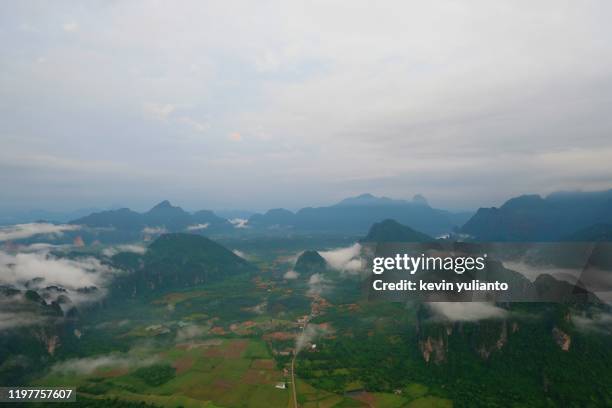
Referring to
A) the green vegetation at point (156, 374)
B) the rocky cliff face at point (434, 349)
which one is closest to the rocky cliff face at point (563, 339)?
the rocky cliff face at point (434, 349)

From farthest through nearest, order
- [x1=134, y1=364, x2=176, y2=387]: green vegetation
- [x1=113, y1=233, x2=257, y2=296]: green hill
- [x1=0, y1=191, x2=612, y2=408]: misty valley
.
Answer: [x1=113, y1=233, x2=257, y2=296]: green hill < [x1=134, y1=364, x2=176, y2=387]: green vegetation < [x1=0, y1=191, x2=612, y2=408]: misty valley

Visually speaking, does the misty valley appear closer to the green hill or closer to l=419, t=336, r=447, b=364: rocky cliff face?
l=419, t=336, r=447, b=364: rocky cliff face

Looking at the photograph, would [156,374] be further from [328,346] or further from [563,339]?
[563,339]

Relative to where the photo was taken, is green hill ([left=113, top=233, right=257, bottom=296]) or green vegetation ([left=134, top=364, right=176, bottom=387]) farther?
green hill ([left=113, top=233, right=257, bottom=296])

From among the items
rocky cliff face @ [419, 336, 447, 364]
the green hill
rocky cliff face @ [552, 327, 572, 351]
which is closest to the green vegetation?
rocky cliff face @ [419, 336, 447, 364]

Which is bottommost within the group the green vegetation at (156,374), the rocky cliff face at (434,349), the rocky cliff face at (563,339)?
the green vegetation at (156,374)

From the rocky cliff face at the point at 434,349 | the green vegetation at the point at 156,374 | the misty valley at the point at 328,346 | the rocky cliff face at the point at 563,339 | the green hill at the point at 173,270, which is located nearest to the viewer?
the misty valley at the point at 328,346

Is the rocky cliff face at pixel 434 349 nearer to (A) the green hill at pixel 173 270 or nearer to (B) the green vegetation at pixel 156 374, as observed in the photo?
(B) the green vegetation at pixel 156 374

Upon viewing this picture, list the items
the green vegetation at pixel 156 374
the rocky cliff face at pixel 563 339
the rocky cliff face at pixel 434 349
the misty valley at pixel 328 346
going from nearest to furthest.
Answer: the misty valley at pixel 328 346 < the rocky cliff face at pixel 563 339 < the green vegetation at pixel 156 374 < the rocky cliff face at pixel 434 349

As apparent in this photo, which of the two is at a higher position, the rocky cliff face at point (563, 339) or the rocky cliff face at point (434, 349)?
the rocky cliff face at point (563, 339)

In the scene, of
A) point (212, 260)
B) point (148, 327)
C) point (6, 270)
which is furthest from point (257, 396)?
point (212, 260)

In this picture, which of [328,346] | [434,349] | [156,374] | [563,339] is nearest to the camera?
[563,339]

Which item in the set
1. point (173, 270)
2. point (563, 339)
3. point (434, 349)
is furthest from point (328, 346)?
point (173, 270)
